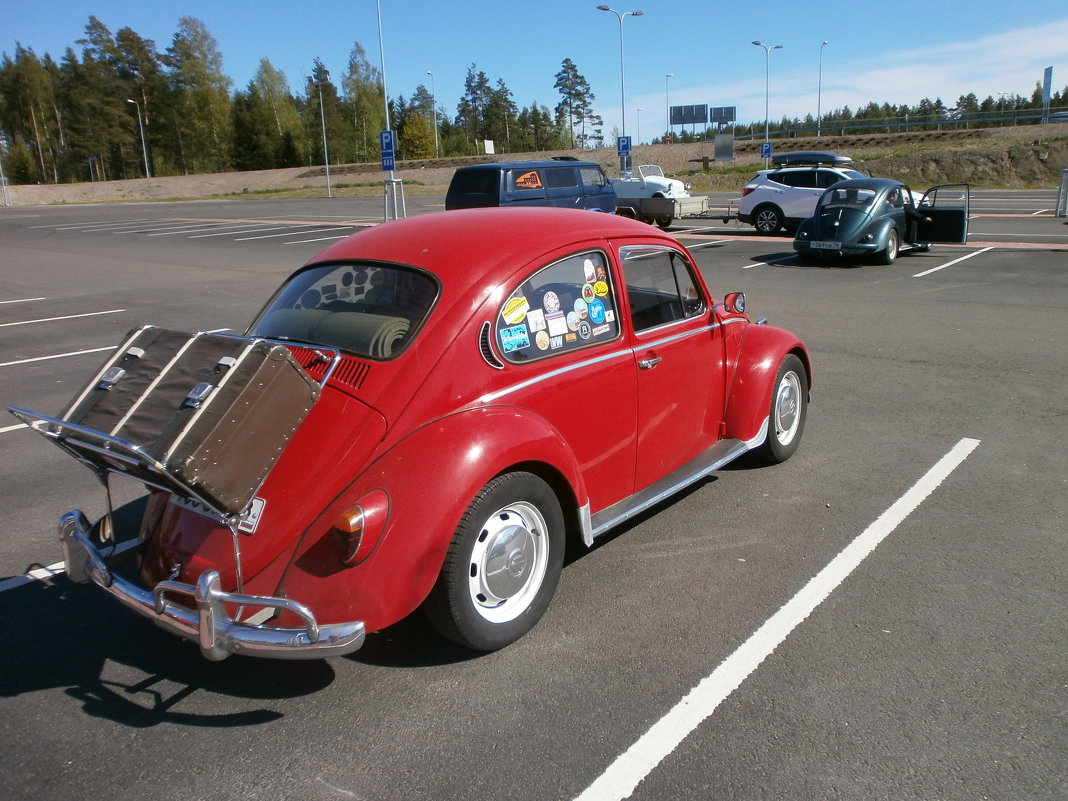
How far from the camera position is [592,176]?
68.0 feet

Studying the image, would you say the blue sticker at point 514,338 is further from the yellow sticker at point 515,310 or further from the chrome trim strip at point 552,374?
the chrome trim strip at point 552,374

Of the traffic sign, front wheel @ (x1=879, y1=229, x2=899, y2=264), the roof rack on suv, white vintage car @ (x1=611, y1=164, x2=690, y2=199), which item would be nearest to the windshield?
front wheel @ (x1=879, y1=229, x2=899, y2=264)

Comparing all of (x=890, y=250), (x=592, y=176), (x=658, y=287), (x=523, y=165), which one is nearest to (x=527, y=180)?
(x=523, y=165)

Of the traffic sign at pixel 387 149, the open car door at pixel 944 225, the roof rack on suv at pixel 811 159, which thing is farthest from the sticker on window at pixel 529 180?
the roof rack on suv at pixel 811 159

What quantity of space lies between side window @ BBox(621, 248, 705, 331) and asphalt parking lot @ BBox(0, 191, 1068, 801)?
115cm

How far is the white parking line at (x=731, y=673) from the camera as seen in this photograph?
2.64 m

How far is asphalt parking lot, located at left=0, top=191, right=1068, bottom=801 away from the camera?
2.66 meters

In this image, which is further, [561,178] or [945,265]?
[561,178]

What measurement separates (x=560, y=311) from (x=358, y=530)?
1466mm

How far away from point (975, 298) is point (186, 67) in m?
102

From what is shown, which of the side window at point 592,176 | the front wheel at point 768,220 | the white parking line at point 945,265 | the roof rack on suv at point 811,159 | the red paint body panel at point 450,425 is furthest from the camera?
the roof rack on suv at point 811,159

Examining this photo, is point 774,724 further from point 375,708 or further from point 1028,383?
point 1028,383

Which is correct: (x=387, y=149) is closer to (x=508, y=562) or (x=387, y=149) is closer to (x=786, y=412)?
(x=786, y=412)

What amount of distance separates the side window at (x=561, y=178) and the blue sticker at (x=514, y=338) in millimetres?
16627
